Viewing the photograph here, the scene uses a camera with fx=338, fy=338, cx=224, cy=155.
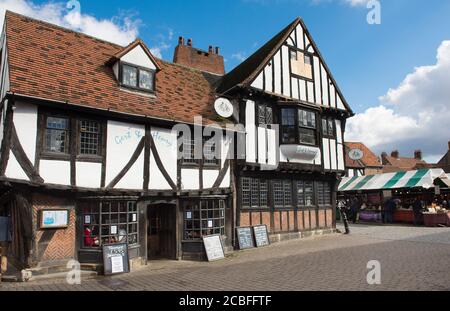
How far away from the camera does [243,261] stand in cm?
1129

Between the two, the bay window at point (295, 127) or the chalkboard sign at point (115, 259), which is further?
the bay window at point (295, 127)

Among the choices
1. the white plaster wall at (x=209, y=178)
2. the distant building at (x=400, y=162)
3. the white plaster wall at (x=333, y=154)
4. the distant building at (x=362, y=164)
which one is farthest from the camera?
the distant building at (x=400, y=162)

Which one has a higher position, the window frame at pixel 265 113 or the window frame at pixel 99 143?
the window frame at pixel 265 113

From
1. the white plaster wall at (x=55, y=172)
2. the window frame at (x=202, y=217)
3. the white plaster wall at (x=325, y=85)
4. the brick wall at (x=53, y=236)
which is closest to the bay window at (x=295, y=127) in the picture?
the white plaster wall at (x=325, y=85)

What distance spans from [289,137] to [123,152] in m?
7.60

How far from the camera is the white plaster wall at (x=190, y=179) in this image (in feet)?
41.1

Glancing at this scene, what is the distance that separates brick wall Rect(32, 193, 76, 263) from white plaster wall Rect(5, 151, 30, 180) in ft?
2.09

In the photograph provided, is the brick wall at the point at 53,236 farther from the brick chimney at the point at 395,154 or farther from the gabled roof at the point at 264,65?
the brick chimney at the point at 395,154

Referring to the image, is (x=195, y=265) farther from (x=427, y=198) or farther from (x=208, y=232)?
(x=427, y=198)

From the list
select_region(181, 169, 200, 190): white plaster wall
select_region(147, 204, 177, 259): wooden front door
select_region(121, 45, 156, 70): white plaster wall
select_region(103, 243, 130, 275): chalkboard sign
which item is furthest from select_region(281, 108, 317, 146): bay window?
select_region(103, 243, 130, 275): chalkboard sign

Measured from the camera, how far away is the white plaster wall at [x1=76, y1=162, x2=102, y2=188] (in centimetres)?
1016

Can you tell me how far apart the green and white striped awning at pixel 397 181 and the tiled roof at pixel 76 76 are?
14820 mm

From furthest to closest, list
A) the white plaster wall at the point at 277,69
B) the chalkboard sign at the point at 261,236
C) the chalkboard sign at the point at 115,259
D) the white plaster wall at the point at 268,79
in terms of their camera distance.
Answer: the white plaster wall at the point at 277,69 < the white plaster wall at the point at 268,79 < the chalkboard sign at the point at 261,236 < the chalkboard sign at the point at 115,259

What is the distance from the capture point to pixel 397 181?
74.8 ft
